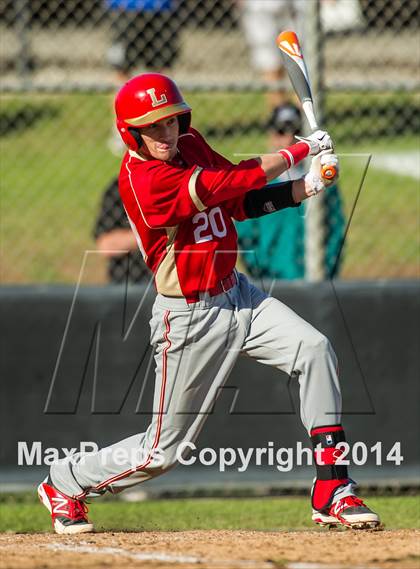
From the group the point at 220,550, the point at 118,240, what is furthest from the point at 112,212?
the point at 220,550

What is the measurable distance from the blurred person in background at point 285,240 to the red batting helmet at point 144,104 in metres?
2.19

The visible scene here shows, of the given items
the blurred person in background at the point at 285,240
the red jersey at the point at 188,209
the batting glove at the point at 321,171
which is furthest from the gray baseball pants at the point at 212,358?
the blurred person in background at the point at 285,240

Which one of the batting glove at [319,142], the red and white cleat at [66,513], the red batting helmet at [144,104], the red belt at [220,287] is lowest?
the red and white cleat at [66,513]

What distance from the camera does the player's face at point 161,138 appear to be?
512 centimetres

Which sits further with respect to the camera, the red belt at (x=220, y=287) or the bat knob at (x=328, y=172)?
the red belt at (x=220, y=287)

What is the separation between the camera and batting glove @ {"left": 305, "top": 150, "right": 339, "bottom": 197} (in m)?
5.19

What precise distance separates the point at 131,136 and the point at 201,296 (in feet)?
2.58

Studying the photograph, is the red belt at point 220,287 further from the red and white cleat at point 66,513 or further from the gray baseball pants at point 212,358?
the red and white cleat at point 66,513

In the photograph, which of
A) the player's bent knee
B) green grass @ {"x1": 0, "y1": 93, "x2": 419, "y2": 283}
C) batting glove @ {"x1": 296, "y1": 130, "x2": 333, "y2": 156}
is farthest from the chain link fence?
the player's bent knee

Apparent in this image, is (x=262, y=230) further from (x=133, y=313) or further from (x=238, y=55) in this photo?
→ (x=238, y=55)

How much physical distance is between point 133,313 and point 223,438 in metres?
0.92

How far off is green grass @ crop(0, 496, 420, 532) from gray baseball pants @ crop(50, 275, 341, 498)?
3.36 ft

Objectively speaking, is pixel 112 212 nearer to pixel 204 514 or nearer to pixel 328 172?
pixel 204 514

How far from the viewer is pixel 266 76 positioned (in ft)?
32.9
